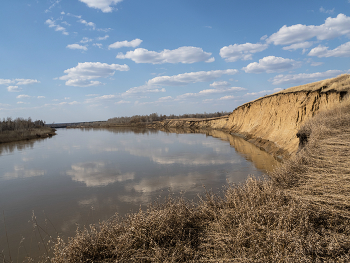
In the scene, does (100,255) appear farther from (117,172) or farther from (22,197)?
(117,172)

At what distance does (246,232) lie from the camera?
385cm

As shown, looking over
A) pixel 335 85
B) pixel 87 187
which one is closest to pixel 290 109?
pixel 335 85

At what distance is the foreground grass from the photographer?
3221 mm

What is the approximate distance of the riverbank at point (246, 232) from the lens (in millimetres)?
3221

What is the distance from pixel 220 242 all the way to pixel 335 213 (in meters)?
2.26

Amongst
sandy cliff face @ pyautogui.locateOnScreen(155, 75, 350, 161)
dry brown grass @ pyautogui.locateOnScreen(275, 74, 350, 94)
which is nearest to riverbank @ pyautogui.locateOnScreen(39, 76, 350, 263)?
sandy cliff face @ pyautogui.locateOnScreen(155, 75, 350, 161)

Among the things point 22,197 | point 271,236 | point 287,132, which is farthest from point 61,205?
point 287,132

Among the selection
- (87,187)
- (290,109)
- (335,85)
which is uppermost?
(335,85)

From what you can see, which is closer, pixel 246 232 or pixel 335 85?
pixel 246 232

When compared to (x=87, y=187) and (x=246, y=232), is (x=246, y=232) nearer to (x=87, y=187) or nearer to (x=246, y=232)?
(x=246, y=232)

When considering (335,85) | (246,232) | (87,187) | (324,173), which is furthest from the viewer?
(335,85)

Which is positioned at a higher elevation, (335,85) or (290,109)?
(335,85)

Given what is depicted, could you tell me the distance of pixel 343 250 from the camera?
9.96 feet

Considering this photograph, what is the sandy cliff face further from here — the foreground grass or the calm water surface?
the foreground grass
